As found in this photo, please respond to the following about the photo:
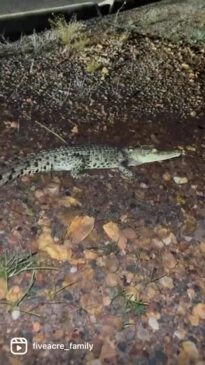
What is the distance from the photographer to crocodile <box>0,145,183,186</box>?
16.1 feet

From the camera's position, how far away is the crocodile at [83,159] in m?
4.90

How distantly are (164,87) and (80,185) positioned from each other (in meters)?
2.01

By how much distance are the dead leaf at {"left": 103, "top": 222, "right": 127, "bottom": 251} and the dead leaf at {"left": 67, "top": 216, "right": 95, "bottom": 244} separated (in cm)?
13

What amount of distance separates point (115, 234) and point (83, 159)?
34.3 inches

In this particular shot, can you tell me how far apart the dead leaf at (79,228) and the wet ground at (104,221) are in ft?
0.04

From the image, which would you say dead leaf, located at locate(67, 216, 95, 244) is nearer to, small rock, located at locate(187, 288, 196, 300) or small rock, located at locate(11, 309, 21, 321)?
small rock, located at locate(11, 309, 21, 321)

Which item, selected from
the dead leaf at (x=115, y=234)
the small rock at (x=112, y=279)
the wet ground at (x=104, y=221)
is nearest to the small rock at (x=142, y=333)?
the wet ground at (x=104, y=221)

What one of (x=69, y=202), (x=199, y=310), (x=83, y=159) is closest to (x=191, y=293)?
(x=199, y=310)

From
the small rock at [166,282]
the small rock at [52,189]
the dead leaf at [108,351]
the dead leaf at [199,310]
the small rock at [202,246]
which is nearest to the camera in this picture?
the dead leaf at [108,351]

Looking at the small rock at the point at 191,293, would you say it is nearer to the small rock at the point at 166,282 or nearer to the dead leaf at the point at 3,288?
the small rock at the point at 166,282

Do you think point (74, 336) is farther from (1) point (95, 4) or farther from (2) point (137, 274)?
(1) point (95, 4)

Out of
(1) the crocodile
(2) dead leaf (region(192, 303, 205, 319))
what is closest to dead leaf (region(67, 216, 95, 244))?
(1) the crocodile

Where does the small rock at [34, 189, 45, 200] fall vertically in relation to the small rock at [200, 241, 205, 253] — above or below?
above

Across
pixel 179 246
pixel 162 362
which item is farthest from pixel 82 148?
pixel 162 362
